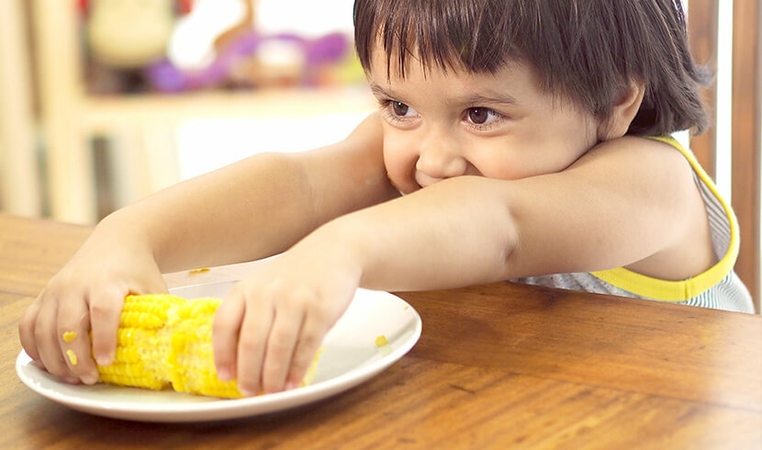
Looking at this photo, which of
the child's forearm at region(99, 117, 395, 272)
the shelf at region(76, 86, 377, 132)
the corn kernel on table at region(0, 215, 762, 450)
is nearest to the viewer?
the corn kernel on table at region(0, 215, 762, 450)

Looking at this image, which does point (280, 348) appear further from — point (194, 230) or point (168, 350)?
point (194, 230)

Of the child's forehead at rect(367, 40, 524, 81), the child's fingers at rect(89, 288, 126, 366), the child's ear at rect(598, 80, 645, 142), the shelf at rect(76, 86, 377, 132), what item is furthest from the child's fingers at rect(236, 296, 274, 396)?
the shelf at rect(76, 86, 377, 132)

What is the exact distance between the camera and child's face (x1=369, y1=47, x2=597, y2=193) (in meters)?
0.91

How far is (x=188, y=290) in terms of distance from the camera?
0.82 metres

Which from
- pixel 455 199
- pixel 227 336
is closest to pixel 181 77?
pixel 455 199

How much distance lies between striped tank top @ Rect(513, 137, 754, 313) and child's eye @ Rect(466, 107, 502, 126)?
20 cm

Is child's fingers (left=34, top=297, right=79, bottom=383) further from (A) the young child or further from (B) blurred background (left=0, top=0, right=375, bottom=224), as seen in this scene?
(B) blurred background (left=0, top=0, right=375, bottom=224)

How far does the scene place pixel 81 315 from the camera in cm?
70

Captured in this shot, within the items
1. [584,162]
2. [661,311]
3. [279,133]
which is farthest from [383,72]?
[279,133]

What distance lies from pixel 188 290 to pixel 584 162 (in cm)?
36

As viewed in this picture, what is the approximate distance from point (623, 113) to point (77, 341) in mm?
569

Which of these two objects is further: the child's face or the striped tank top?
the striped tank top

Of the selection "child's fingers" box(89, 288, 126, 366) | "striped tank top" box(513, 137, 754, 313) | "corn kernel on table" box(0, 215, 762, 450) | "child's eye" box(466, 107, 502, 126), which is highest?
"child's eye" box(466, 107, 502, 126)

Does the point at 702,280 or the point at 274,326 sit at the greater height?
the point at 274,326
